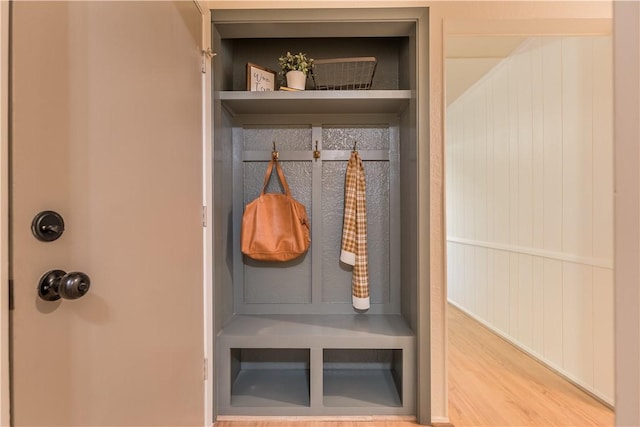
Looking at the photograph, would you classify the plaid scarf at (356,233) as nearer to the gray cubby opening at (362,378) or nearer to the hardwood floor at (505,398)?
the gray cubby opening at (362,378)

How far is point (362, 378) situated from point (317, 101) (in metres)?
1.66

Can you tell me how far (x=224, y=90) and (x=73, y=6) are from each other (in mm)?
1065

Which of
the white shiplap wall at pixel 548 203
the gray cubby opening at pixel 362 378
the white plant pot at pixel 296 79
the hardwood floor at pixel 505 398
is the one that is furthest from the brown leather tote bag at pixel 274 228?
the white shiplap wall at pixel 548 203

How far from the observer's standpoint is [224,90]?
1.88 m

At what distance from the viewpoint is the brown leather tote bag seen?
195 cm

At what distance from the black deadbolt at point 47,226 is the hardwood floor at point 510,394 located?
1921 mm

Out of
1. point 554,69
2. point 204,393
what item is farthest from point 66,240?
point 554,69

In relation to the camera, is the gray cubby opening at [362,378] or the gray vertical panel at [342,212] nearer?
the gray cubby opening at [362,378]

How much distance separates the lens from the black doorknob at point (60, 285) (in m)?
0.74

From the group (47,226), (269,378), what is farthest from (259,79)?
(269,378)

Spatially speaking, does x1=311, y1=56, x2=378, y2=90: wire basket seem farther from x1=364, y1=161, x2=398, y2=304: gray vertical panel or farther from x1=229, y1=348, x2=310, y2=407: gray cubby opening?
x1=229, y1=348, x2=310, y2=407: gray cubby opening

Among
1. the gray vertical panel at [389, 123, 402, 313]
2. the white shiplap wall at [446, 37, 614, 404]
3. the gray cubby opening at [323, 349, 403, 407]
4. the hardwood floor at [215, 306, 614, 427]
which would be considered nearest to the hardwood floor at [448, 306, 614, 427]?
the hardwood floor at [215, 306, 614, 427]

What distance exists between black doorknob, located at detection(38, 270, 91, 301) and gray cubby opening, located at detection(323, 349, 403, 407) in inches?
55.5

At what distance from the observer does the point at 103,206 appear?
92cm
